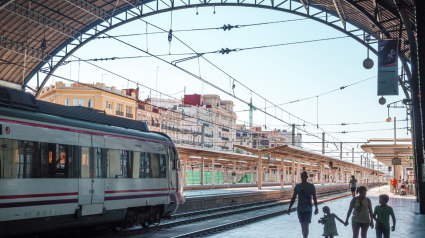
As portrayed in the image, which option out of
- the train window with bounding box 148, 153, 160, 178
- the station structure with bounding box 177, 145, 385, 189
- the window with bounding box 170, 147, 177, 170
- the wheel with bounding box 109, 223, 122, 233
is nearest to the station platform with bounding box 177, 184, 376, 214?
the station structure with bounding box 177, 145, 385, 189

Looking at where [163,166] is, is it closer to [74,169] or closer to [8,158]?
[74,169]

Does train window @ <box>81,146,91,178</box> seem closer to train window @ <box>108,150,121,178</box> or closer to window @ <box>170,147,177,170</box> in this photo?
train window @ <box>108,150,121,178</box>

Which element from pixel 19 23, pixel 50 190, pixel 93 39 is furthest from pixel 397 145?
pixel 50 190

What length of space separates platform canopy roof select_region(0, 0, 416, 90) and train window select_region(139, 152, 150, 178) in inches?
390

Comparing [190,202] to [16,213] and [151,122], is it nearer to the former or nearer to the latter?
[16,213]

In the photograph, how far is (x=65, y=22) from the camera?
27.9 meters

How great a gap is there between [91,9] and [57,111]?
16021 millimetres

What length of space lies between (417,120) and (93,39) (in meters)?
18.9

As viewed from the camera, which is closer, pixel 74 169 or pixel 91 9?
pixel 74 169

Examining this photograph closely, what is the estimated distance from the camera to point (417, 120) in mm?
20922

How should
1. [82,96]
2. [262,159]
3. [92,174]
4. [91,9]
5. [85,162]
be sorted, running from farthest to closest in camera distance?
1. [82,96]
2. [262,159]
3. [91,9]
4. [92,174]
5. [85,162]

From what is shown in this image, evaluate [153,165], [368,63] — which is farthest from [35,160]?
[368,63]

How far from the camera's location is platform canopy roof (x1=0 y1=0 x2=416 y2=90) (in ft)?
73.1

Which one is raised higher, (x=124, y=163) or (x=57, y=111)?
(x=57, y=111)
